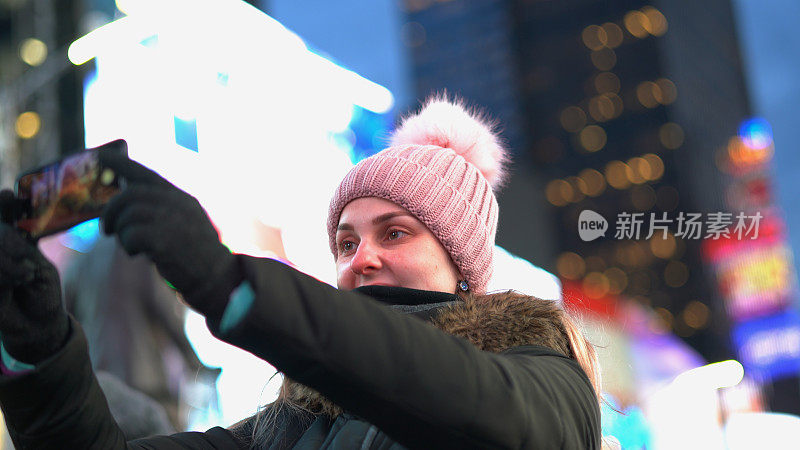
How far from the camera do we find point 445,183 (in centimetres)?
249

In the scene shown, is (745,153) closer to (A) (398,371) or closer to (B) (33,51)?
(B) (33,51)

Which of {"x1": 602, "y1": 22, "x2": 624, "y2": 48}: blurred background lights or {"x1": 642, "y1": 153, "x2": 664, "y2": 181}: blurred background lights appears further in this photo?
{"x1": 602, "y1": 22, "x2": 624, "y2": 48}: blurred background lights

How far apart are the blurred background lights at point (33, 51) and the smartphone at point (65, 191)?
8.96 metres

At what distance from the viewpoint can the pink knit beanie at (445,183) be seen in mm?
2357

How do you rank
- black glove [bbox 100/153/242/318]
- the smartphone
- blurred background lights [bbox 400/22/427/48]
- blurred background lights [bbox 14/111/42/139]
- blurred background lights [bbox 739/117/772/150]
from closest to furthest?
black glove [bbox 100/153/242/318] < the smartphone < blurred background lights [bbox 14/111/42/139] < blurred background lights [bbox 739/117/772/150] < blurred background lights [bbox 400/22/427/48]

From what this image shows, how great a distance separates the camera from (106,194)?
46.7 inches

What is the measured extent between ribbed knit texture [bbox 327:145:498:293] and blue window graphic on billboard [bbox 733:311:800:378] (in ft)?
255

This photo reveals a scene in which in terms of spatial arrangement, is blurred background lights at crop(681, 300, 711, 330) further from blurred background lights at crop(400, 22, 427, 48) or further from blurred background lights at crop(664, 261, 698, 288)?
blurred background lights at crop(400, 22, 427, 48)

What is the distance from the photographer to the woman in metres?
0.98

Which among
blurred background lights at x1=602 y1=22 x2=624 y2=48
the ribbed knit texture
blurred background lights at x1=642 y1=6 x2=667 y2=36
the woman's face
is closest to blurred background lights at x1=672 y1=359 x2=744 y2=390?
the ribbed knit texture

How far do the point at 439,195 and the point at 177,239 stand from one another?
4.93 feet

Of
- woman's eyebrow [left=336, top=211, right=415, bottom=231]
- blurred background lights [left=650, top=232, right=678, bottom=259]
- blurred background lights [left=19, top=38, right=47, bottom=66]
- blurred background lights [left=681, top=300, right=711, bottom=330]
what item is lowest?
blurred background lights [left=681, top=300, right=711, bottom=330]

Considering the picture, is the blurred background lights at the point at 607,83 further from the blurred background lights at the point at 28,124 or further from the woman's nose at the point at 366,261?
the woman's nose at the point at 366,261

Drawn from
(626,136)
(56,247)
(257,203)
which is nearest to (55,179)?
(56,247)
